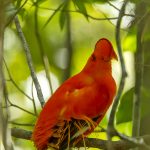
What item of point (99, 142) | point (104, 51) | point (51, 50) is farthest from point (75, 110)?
point (51, 50)

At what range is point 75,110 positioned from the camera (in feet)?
9.43

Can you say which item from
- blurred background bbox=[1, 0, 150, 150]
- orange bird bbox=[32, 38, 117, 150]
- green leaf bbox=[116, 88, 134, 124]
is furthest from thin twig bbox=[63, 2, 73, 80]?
orange bird bbox=[32, 38, 117, 150]

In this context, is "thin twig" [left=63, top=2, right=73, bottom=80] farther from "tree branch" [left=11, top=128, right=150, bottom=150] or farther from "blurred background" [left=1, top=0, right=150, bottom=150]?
"tree branch" [left=11, top=128, right=150, bottom=150]

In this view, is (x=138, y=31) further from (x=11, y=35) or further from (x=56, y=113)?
(x=11, y=35)

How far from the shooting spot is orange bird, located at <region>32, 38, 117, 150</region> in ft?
9.37

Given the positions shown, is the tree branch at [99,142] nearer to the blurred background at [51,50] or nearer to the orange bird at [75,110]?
the orange bird at [75,110]

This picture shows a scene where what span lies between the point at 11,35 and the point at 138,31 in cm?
251

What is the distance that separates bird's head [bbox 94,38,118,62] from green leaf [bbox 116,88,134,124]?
0.22 m

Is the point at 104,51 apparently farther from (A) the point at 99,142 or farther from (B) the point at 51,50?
(B) the point at 51,50

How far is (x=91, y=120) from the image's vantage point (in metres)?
2.94

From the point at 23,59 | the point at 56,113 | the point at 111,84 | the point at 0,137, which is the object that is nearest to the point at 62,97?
the point at 56,113

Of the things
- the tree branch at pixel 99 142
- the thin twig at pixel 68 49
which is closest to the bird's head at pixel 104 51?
the tree branch at pixel 99 142

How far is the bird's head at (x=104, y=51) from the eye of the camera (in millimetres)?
3029

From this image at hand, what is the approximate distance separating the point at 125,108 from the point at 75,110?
0.43m
